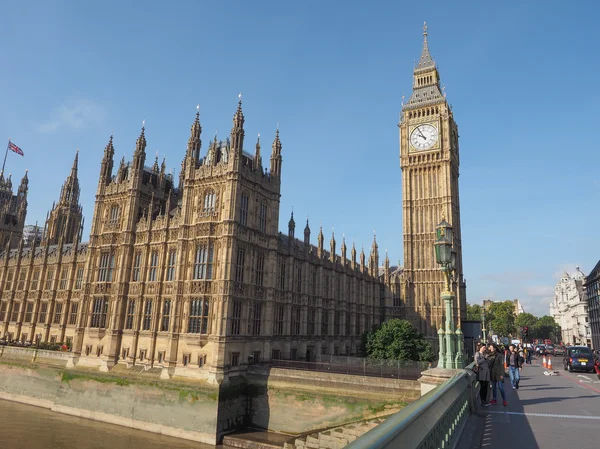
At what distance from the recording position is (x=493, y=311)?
155125 mm

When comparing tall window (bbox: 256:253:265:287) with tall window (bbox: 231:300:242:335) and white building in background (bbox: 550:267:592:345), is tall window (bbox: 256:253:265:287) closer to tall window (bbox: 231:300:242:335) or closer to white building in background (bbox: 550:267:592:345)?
tall window (bbox: 231:300:242:335)

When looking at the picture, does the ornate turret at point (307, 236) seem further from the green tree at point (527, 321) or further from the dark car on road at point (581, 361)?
the green tree at point (527, 321)

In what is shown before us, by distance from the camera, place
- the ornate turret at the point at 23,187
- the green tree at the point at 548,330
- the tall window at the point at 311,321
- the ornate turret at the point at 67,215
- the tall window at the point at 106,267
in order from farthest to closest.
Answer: the green tree at the point at 548,330
the ornate turret at the point at 23,187
the ornate turret at the point at 67,215
the tall window at the point at 311,321
the tall window at the point at 106,267

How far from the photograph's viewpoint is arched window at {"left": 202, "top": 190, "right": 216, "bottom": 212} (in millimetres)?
39406

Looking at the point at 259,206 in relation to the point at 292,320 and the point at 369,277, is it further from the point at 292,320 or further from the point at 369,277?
the point at 369,277

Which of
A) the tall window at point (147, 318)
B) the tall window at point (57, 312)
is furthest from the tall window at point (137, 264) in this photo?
the tall window at point (57, 312)

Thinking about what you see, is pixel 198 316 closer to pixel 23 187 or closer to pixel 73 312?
pixel 73 312

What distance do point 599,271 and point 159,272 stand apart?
91287mm

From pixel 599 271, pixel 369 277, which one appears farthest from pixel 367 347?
pixel 599 271

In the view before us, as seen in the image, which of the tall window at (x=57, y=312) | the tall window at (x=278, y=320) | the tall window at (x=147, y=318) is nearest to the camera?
the tall window at (x=147, y=318)

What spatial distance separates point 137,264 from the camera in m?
43.9

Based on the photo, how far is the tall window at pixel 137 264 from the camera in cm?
4347

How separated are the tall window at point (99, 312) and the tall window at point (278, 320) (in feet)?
59.5

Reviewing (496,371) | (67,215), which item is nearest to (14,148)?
(67,215)
